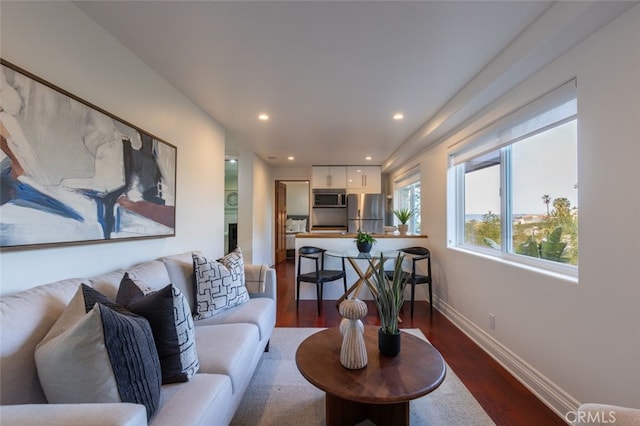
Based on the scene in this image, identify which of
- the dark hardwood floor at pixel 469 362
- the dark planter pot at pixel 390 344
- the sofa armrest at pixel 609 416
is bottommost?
the dark hardwood floor at pixel 469 362

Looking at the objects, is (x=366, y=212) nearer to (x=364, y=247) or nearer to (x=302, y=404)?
(x=364, y=247)

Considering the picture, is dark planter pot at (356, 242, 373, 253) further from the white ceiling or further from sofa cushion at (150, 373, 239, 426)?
sofa cushion at (150, 373, 239, 426)

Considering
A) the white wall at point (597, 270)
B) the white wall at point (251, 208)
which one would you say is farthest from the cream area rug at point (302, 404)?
the white wall at point (251, 208)

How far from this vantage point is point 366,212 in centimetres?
581

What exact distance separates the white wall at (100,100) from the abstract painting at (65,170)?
9 centimetres

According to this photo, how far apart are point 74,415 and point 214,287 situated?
1252 mm

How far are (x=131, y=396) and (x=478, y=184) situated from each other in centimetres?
320

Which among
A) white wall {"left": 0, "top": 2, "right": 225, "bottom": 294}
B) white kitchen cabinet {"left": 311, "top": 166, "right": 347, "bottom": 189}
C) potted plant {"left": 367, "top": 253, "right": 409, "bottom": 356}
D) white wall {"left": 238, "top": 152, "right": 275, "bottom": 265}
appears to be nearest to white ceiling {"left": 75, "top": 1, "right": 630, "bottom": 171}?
white wall {"left": 0, "top": 2, "right": 225, "bottom": 294}

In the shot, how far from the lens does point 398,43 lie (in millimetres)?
1792

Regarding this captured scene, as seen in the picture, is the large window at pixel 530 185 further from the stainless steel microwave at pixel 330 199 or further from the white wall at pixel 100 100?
the stainless steel microwave at pixel 330 199

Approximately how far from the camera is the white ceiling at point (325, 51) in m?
1.51

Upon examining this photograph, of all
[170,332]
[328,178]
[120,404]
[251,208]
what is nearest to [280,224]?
[328,178]

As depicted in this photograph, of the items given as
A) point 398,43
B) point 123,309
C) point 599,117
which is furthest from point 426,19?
point 123,309

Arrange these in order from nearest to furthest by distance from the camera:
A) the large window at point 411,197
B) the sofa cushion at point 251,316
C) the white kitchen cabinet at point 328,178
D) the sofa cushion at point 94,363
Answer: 1. the sofa cushion at point 94,363
2. the sofa cushion at point 251,316
3. the large window at point 411,197
4. the white kitchen cabinet at point 328,178
